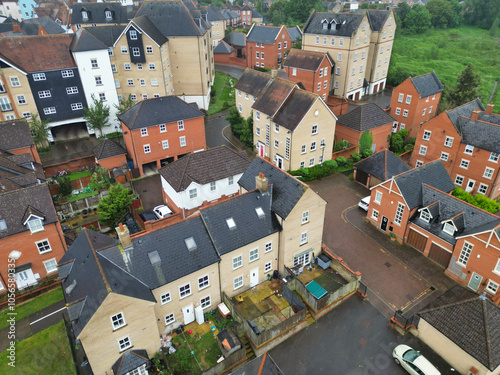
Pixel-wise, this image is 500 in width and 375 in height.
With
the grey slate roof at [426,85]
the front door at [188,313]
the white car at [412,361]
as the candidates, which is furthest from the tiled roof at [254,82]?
the white car at [412,361]

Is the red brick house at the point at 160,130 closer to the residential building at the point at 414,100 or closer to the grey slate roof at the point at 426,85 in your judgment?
the residential building at the point at 414,100

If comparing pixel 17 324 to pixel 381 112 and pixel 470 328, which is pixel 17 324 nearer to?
pixel 470 328

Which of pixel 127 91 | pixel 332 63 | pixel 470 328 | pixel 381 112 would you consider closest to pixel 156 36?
pixel 127 91

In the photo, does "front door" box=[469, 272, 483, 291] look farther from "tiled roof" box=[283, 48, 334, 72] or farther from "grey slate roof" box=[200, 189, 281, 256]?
"tiled roof" box=[283, 48, 334, 72]

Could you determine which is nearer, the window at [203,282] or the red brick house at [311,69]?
the window at [203,282]

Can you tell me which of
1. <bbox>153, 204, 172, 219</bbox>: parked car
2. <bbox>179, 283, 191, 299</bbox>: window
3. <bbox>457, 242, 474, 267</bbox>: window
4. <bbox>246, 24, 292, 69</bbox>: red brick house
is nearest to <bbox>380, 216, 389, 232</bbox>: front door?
<bbox>457, 242, 474, 267</bbox>: window

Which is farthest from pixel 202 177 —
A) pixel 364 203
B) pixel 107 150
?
pixel 364 203
